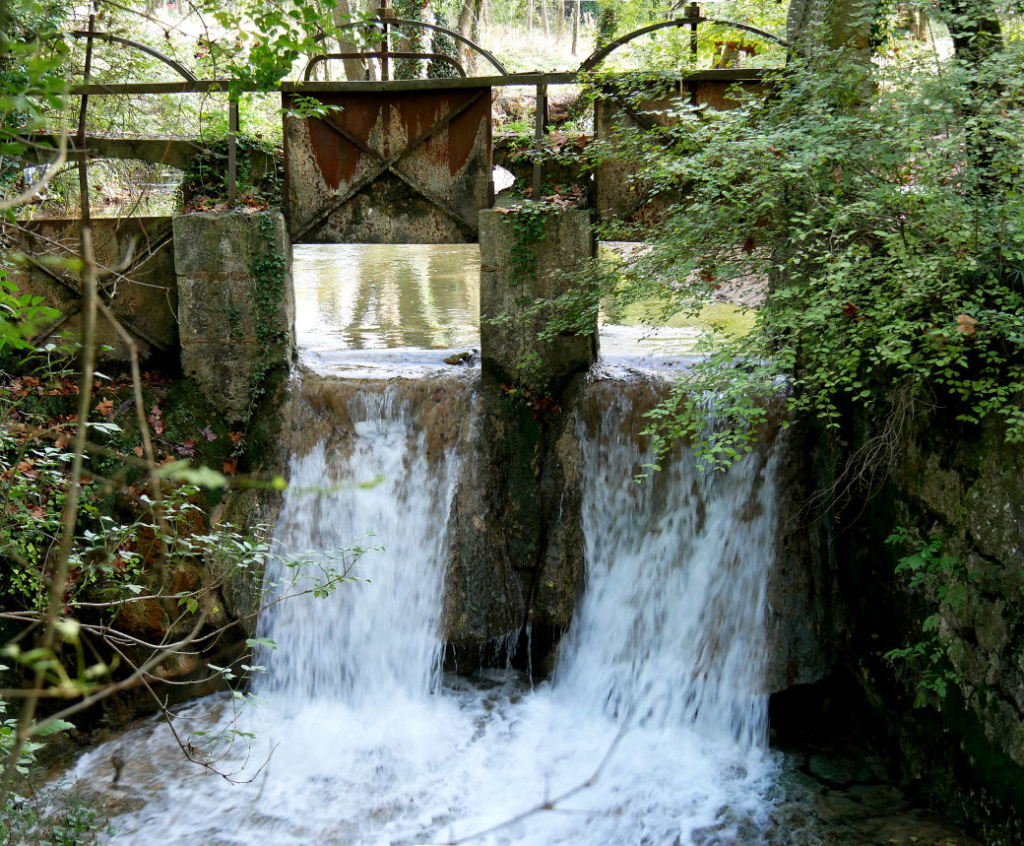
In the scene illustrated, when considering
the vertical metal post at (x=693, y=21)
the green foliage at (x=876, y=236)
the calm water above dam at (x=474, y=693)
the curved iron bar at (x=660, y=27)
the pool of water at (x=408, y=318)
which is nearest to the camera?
the green foliage at (x=876, y=236)

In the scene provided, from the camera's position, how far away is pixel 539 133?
734 centimetres

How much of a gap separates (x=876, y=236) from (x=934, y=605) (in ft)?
7.29

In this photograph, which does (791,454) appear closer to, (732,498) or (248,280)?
(732,498)

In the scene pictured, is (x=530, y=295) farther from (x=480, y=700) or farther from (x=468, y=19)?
(x=468, y=19)

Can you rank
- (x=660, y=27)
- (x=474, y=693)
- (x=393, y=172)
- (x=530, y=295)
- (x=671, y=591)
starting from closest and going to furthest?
(x=671, y=591) → (x=660, y=27) → (x=474, y=693) → (x=530, y=295) → (x=393, y=172)

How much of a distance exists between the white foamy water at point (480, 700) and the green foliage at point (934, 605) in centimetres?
124

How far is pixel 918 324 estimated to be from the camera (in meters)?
4.71

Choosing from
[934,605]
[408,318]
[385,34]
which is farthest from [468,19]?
[934,605]

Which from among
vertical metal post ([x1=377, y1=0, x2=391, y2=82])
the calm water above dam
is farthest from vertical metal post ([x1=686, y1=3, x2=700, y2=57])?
the calm water above dam

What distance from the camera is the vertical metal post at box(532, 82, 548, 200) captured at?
7219mm

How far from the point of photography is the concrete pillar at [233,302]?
743 centimetres

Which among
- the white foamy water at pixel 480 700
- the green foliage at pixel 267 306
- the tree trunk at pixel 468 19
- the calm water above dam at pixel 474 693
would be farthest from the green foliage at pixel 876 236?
the tree trunk at pixel 468 19

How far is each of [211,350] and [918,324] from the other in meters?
5.49

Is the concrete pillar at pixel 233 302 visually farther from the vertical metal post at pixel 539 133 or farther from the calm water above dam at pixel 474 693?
the vertical metal post at pixel 539 133
